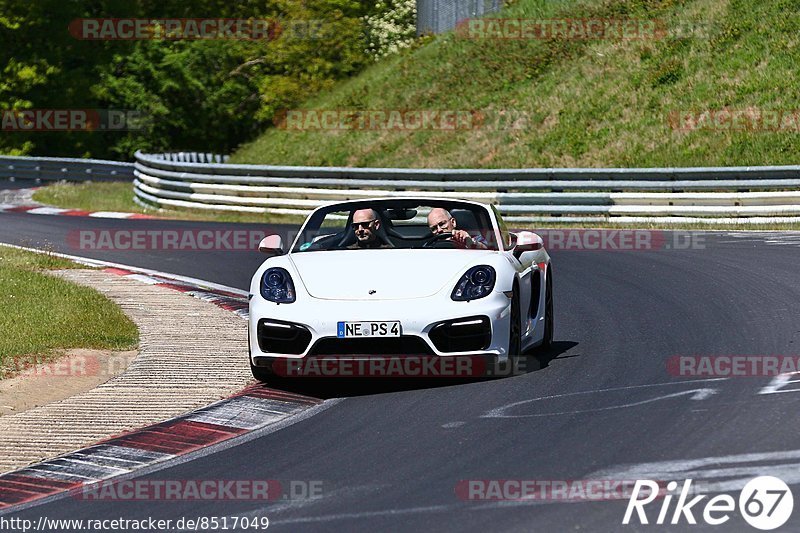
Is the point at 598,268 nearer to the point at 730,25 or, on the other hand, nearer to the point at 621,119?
the point at 621,119

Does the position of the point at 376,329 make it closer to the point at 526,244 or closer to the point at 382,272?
the point at 382,272

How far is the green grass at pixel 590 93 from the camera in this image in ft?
99.6

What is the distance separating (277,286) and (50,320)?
3865 mm

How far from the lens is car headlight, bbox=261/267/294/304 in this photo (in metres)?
9.22

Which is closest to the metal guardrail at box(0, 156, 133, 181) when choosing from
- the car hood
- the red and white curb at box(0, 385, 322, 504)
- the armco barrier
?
the armco barrier

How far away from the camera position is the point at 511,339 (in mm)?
9211

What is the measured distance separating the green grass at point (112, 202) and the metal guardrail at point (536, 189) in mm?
175

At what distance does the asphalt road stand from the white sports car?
345 millimetres

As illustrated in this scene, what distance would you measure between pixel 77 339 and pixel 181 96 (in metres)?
39.2

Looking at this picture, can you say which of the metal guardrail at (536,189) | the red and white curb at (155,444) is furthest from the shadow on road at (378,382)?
the metal guardrail at (536,189)

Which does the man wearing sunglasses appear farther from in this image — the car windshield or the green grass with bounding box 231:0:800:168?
the green grass with bounding box 231:0:800:168

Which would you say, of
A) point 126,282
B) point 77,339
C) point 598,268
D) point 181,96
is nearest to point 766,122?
point 598,268

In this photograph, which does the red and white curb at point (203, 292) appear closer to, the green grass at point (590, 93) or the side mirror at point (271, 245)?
the side mirror at point (271, 245)

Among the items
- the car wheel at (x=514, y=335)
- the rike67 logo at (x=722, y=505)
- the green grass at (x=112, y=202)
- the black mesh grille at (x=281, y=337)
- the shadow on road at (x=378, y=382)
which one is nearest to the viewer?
the rike67 logo at (x=722, y=505)
